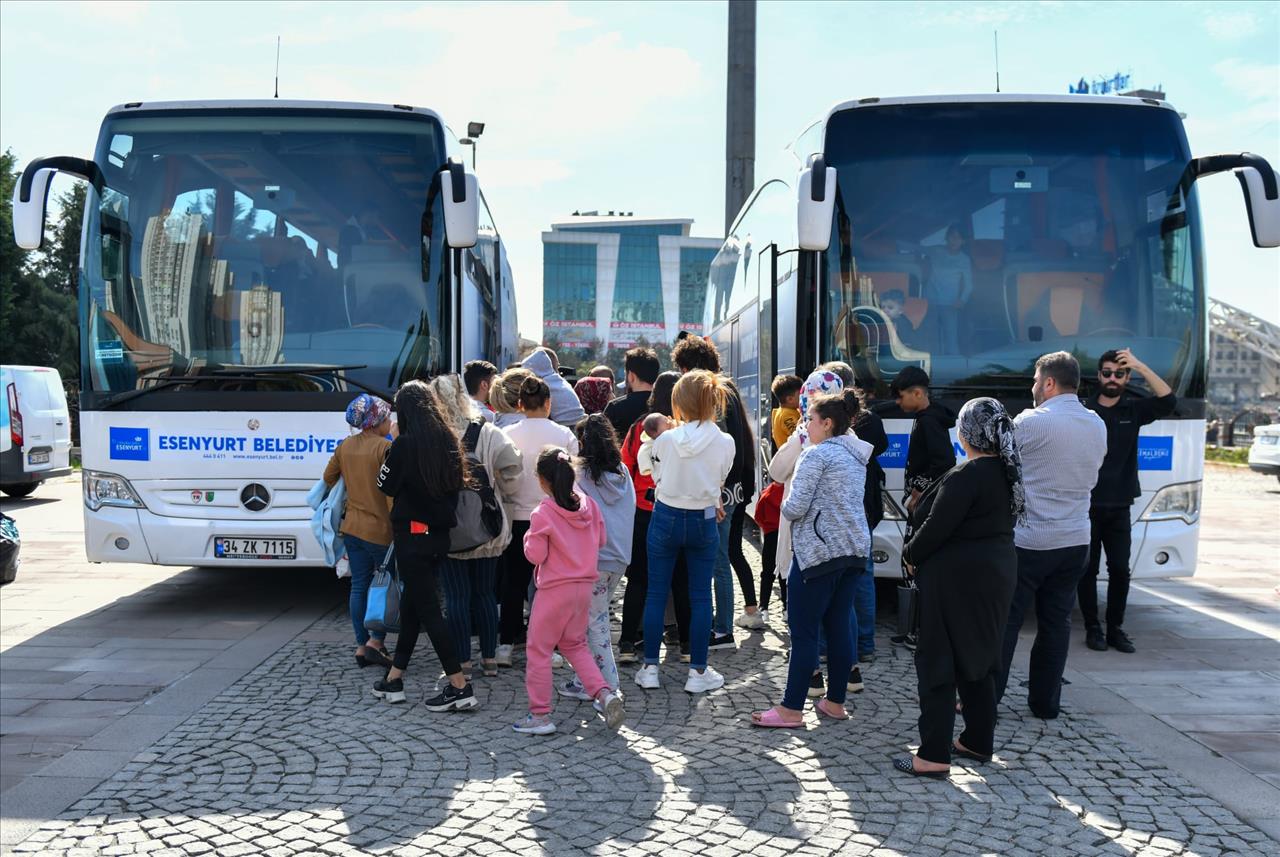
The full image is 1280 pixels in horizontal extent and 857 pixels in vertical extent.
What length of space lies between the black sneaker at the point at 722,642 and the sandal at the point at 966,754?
2.19 metres

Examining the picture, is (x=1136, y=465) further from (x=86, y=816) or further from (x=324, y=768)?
(x=86, y=816)

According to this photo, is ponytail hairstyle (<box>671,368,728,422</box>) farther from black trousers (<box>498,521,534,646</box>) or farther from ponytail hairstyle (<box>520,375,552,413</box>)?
black trousers (<box>498,521,534,646</box>)

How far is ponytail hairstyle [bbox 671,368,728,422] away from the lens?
5996 mm

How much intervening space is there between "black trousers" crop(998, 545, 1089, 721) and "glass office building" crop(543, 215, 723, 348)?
423ft

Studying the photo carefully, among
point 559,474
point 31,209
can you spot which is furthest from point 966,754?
point 31,209

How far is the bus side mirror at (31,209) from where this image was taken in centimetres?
752

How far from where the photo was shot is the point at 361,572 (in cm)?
676

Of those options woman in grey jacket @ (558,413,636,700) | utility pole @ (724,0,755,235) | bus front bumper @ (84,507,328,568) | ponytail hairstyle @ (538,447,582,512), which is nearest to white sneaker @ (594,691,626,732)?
woman in grey jacket @ (558,413,636,700)

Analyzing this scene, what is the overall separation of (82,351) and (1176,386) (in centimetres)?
728

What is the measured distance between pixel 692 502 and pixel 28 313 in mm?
40095

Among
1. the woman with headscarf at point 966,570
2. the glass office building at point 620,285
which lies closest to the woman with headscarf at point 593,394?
the woman with headscarf at point 966,570

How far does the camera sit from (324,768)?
16.3 feet

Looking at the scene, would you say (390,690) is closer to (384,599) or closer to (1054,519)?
(384,599)

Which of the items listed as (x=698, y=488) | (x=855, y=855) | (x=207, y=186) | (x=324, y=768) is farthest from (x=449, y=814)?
(x=207, y=186)
